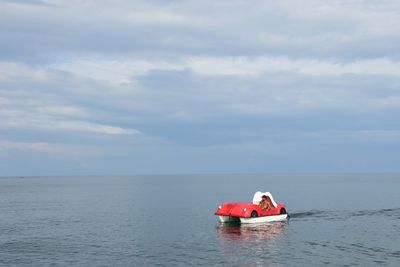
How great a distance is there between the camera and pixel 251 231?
201ft

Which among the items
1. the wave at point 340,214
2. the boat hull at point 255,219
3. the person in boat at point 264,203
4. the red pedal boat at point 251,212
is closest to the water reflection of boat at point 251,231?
the boat hull at point 255,219

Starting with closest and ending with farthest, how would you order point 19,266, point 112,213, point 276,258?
point 19,266, point 276,258, point 112,213

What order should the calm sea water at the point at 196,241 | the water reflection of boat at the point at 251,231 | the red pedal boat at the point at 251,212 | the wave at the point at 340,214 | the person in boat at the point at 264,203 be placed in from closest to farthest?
the calm sea water at the point at 196,241 → the water reflection of boat at the point at 251,231 → the red pedal boat at the point at 251,212 → the person in boat at the point at 264,203 → the wave at the point at 340,214

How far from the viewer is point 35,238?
56781mm

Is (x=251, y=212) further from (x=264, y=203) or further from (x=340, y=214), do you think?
(x=340, y=214)

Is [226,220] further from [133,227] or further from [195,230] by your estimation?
[133,227]

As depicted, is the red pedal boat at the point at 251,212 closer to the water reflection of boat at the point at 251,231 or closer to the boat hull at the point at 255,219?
the boat hull at the point at 255,219

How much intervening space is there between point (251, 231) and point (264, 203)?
903 centimetres

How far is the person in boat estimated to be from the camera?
69.0m

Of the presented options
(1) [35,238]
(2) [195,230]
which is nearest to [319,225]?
(2) [195,230]

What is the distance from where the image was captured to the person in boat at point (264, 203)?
69.0 meters

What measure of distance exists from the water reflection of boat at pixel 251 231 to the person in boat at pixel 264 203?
2.44 m

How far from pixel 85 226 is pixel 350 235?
1369 inches

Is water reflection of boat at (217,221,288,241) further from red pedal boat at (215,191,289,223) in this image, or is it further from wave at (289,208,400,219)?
wave at (289,208,400,219)
